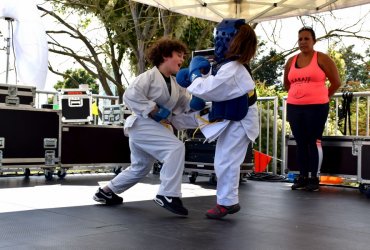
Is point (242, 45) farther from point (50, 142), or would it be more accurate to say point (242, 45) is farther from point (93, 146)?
point (93, 146)

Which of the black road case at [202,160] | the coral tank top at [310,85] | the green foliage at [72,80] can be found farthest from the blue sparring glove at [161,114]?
the green foliage at [72,80]

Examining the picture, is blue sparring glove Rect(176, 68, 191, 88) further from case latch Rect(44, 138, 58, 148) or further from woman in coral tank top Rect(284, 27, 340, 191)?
case latch Rect(44, 138, 58, 148)

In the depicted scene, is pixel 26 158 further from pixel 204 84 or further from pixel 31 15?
pixel 204 84

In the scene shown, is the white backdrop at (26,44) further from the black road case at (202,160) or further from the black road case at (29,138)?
the black road case at (202,160)

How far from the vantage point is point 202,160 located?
20.2 ft

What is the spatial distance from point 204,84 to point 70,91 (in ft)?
12.7

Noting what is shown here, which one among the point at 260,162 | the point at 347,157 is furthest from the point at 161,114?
the point at 260,162

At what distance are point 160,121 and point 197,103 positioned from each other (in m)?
0.33

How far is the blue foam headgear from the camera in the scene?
3.35 metres

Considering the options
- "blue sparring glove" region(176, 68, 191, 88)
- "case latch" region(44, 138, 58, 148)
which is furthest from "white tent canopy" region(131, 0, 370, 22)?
"blue sparring glove" region(176, 68, 191, 88)

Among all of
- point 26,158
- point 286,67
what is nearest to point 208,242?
point 286,67

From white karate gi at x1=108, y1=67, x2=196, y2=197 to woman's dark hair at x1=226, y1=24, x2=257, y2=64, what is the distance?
594 mm

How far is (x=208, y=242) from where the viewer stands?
262 cm

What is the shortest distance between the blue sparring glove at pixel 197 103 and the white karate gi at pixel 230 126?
0.22m
